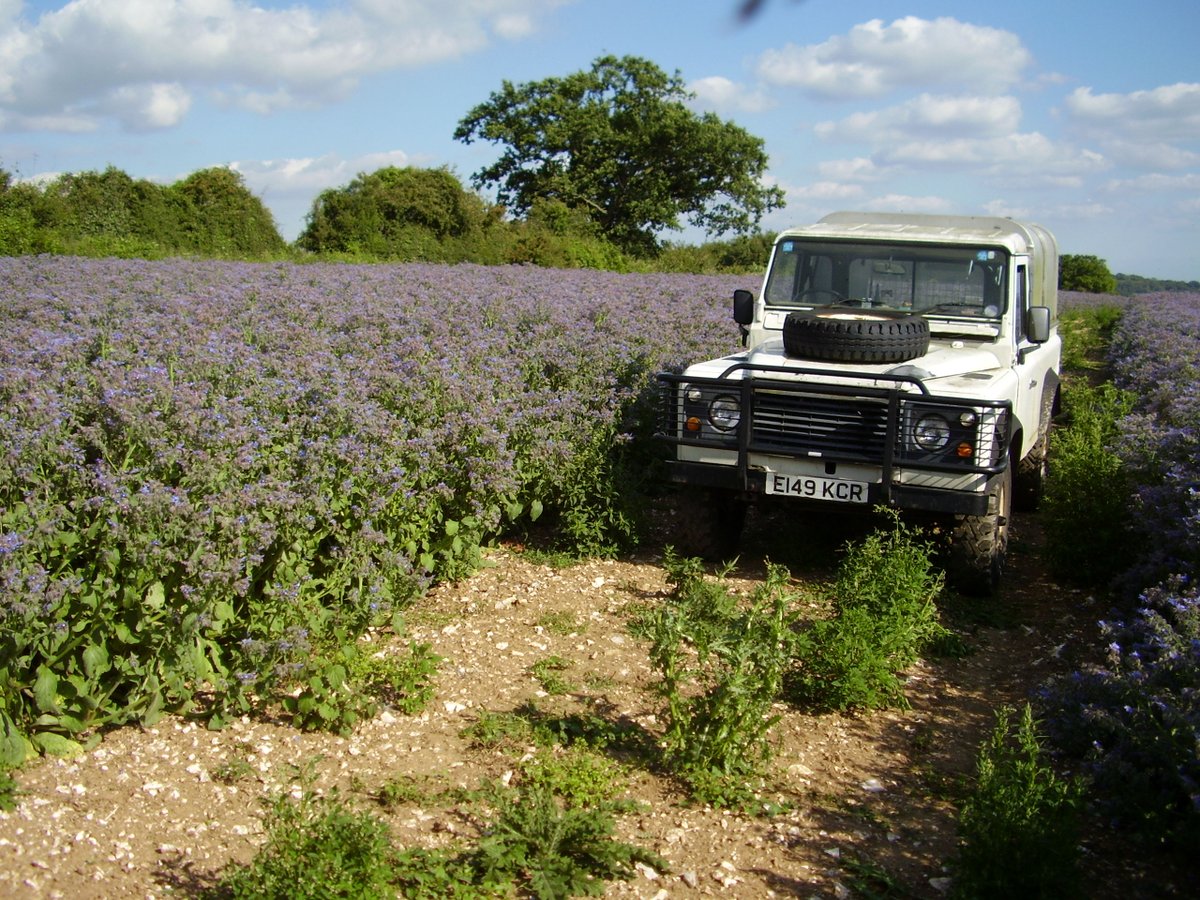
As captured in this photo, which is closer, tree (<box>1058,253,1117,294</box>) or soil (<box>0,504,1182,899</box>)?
soil (<box>0,504,1182,899</box>)

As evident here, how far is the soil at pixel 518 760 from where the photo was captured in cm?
380

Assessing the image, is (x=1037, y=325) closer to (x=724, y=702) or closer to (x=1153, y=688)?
(x=1153, y=688)

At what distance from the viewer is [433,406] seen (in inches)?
251

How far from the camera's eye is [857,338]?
7043 millimetres

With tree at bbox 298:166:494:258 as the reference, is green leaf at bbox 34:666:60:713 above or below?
below

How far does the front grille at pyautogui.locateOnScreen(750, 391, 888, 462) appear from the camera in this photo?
6.67m

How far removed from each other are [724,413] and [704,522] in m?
0.81

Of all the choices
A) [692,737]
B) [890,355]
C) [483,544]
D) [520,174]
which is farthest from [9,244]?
[520,174]

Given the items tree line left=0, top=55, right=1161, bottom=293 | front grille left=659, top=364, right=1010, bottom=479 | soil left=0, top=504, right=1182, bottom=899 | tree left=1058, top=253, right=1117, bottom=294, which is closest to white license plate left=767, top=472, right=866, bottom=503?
front grille left=659, top=364, right=1010, bottom=479

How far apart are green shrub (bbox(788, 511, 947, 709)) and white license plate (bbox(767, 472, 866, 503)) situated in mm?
554

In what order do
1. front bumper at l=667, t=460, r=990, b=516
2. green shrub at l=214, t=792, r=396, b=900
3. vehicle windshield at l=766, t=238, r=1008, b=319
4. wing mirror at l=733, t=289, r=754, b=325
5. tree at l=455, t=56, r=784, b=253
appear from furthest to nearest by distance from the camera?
1. tree at l=455, t=56, r=784, b=253
2. wing mirror at l=733, t=289, r=754, b=325
3. vehicle windshield at l=766, t=238, r=1008, b=319
4. front bumper at l=667, t=460, r=990, b=516
5. green shrub at l=214, t=792, r=396, b=900

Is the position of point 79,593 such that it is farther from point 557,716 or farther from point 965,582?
point 965,582

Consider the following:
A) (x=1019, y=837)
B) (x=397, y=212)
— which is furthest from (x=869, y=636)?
(x=397, y=212)

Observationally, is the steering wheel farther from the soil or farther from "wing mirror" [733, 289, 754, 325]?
the soil
